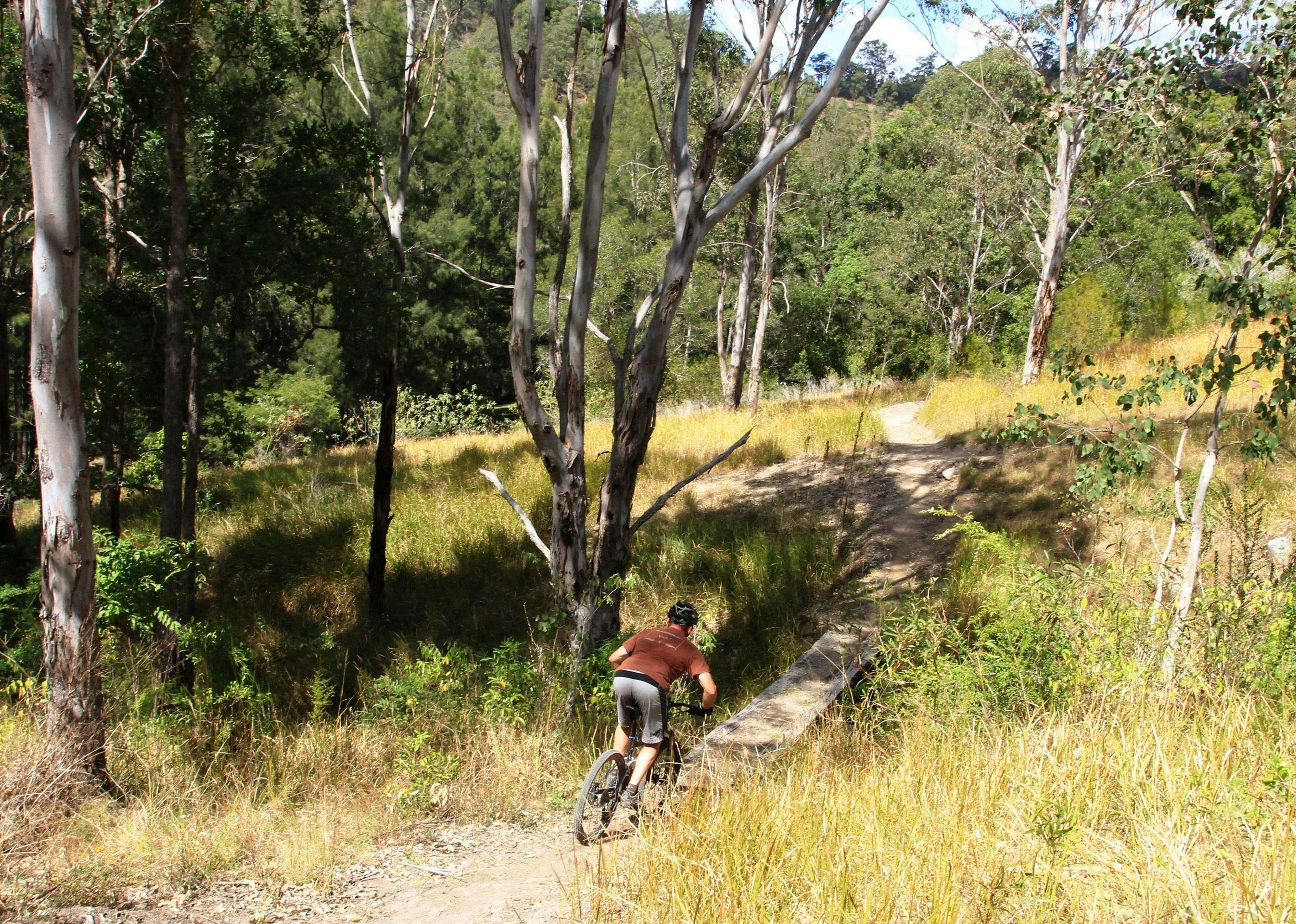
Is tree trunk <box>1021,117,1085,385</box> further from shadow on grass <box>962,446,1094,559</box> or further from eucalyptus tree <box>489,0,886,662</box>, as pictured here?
eucalyptus tree <box>489,0,886,662</box>

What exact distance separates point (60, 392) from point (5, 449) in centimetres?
909

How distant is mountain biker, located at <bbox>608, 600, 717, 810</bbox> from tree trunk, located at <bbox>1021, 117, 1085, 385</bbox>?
12.3 m

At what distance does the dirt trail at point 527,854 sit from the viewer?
389 centimetres

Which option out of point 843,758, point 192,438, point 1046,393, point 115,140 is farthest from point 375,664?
point 1046,393

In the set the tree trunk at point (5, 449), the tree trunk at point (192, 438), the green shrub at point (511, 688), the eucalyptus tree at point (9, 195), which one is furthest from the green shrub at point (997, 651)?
the tree trunk at point (5, 449)

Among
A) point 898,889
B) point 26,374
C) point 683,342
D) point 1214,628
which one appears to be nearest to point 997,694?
point 1214,628

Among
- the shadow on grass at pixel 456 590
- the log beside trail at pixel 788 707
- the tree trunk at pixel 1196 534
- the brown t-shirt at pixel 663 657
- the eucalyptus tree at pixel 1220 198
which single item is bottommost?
the shadow on grass at pixel 456 590

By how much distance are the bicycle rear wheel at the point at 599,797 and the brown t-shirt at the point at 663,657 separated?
0.46 metres

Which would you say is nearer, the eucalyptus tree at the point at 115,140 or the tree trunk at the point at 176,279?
the tree trunk at the point at 176,279

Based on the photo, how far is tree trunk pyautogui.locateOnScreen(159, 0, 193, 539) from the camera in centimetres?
905

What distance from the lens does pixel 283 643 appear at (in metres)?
10.2

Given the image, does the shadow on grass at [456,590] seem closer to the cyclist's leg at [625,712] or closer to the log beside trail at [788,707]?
the log beside trail at [788,707]

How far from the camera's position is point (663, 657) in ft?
16.4

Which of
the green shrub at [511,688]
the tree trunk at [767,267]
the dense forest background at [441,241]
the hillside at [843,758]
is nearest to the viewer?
the hillside at [843,758]
